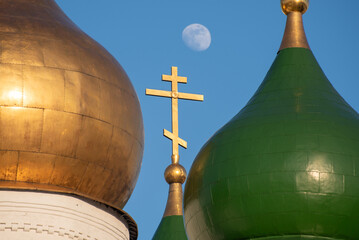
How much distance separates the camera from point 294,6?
65.3 ft

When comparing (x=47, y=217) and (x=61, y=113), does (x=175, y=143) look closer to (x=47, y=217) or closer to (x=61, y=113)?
(x=61, y=113)

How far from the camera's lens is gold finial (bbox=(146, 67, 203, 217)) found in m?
23.8

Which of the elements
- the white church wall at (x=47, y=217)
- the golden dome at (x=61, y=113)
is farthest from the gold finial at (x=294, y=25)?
the white church wall at (x=47, y=217)

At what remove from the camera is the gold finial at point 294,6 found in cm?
1989

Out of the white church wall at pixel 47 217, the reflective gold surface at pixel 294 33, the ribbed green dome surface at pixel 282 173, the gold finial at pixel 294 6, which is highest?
the gold finial at pixel 294 6

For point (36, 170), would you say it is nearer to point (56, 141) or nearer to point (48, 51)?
point (56, 141)

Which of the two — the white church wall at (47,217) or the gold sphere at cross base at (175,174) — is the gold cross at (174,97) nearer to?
the gold sphere at cross base at (175,174)

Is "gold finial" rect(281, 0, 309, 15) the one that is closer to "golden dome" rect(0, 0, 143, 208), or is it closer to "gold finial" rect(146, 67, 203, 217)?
"gold finial" rect(146, 67, 203, 217)

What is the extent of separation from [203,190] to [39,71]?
3.73 m

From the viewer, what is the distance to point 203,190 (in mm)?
17594

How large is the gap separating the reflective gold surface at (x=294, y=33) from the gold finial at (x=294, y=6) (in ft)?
0.26

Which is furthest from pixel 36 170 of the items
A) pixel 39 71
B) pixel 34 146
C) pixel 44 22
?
pixel 44 22

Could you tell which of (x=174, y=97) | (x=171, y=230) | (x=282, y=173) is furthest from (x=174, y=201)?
(x=282, y=173)

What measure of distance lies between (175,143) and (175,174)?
2.34ft
